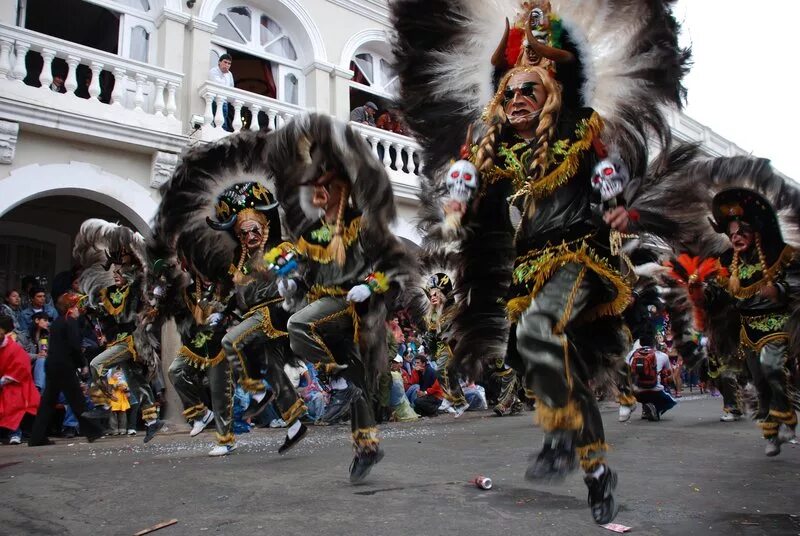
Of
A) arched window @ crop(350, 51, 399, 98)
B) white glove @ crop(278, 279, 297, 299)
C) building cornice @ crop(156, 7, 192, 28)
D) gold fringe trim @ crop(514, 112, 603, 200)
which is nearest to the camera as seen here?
gold fringe trim @ crop(514, 112, 603, 200)

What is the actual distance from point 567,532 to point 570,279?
1.06 metres

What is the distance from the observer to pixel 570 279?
119 inches

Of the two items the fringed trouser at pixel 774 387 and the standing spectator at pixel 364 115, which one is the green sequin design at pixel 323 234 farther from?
the standing spectator at pixel 364 115

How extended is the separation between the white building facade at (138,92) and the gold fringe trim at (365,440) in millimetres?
4585

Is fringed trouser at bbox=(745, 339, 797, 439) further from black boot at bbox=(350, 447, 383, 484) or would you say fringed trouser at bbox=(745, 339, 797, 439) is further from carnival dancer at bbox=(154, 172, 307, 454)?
carnival dancer at bbox=(154, 172, 307, 454)

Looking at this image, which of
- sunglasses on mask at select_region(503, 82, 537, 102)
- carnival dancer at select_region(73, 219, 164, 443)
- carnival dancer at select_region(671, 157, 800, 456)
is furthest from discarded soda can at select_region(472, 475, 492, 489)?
carnival dancer at select_region(73, 219, 164, 443)

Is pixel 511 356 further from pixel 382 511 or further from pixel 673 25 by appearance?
pixel 673 25

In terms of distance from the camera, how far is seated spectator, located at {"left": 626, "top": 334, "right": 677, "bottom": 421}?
27.6 ft

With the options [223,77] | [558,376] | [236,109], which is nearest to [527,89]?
[558,376]

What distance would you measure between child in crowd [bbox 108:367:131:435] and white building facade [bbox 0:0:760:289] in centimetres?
247

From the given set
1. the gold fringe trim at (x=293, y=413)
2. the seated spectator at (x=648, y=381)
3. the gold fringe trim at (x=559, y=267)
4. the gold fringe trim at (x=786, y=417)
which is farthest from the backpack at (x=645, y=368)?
the gold fringe trim at (x=559, y=267)

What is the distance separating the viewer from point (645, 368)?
8438 mm

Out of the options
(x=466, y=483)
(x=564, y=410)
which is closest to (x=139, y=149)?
(x=466, y=483)

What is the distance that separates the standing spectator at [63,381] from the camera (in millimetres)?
7684
